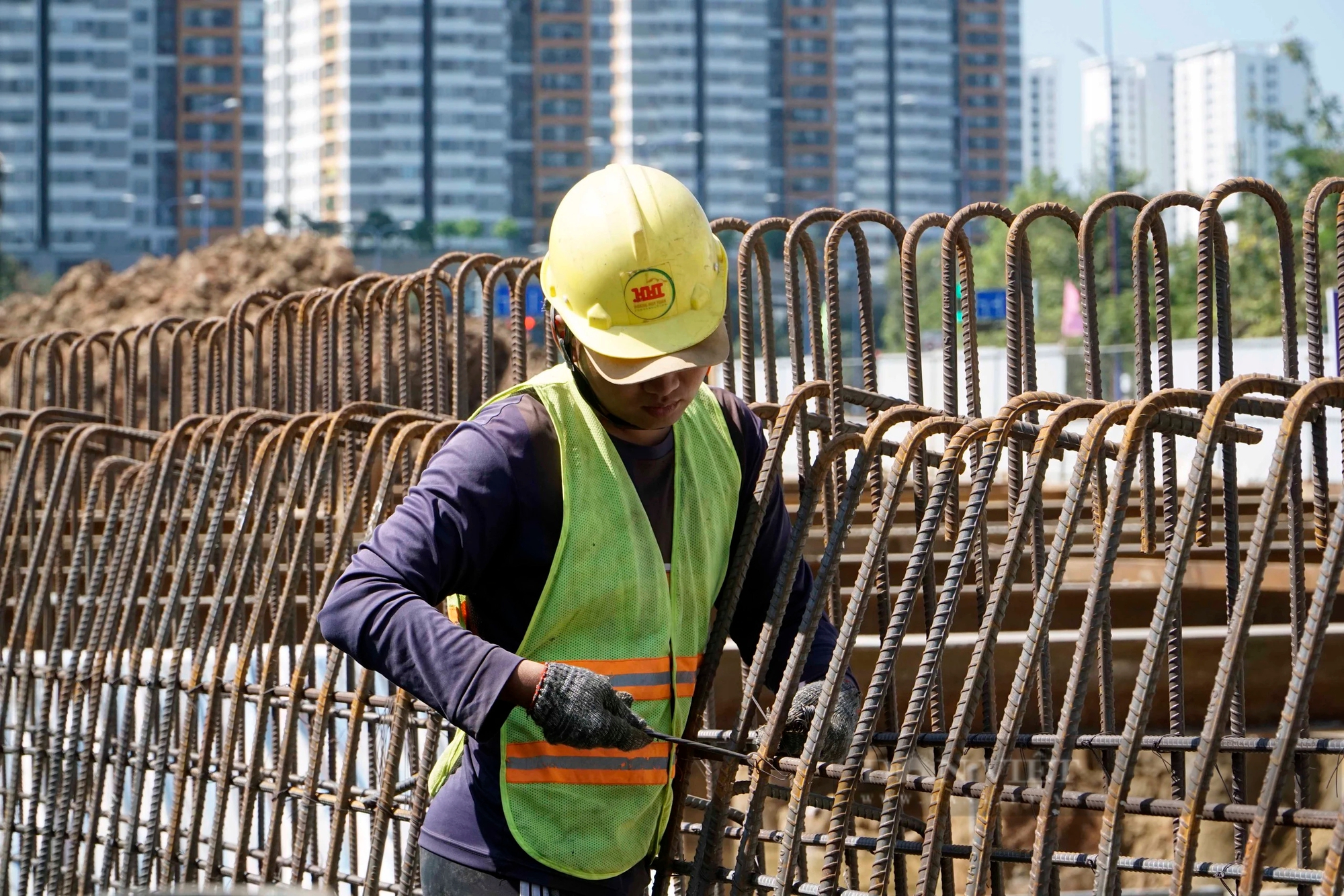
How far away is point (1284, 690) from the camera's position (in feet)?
18.5

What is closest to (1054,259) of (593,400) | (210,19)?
(593,400)

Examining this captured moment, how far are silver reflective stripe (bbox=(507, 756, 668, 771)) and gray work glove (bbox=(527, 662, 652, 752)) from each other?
0.19m

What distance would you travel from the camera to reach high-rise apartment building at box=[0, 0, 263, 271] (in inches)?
4124

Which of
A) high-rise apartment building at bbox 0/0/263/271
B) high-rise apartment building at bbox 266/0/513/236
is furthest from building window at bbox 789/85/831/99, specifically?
high-rise apartment building at bbox 0/0/263/271

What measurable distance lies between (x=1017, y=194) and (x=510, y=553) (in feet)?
225

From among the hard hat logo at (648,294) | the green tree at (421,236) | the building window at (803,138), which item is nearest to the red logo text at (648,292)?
the hard hat logo at (648,294)

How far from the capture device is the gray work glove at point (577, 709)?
2.73 meters

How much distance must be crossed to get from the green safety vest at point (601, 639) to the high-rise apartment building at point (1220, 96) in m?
156

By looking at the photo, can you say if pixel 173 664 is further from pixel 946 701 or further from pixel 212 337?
pixel 212 337

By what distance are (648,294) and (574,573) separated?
521 millimetres

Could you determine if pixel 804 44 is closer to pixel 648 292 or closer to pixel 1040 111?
pixel 1040 111

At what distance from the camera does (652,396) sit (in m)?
2.97

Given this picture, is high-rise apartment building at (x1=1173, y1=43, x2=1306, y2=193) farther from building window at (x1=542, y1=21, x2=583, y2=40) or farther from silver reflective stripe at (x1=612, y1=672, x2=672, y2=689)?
silver reflective stripe at (x1=612, y1=672, x2=672, y2=689)

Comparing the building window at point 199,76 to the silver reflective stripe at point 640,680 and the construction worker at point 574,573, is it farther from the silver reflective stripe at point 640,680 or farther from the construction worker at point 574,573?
the silver reflective stripe at point 640,680
